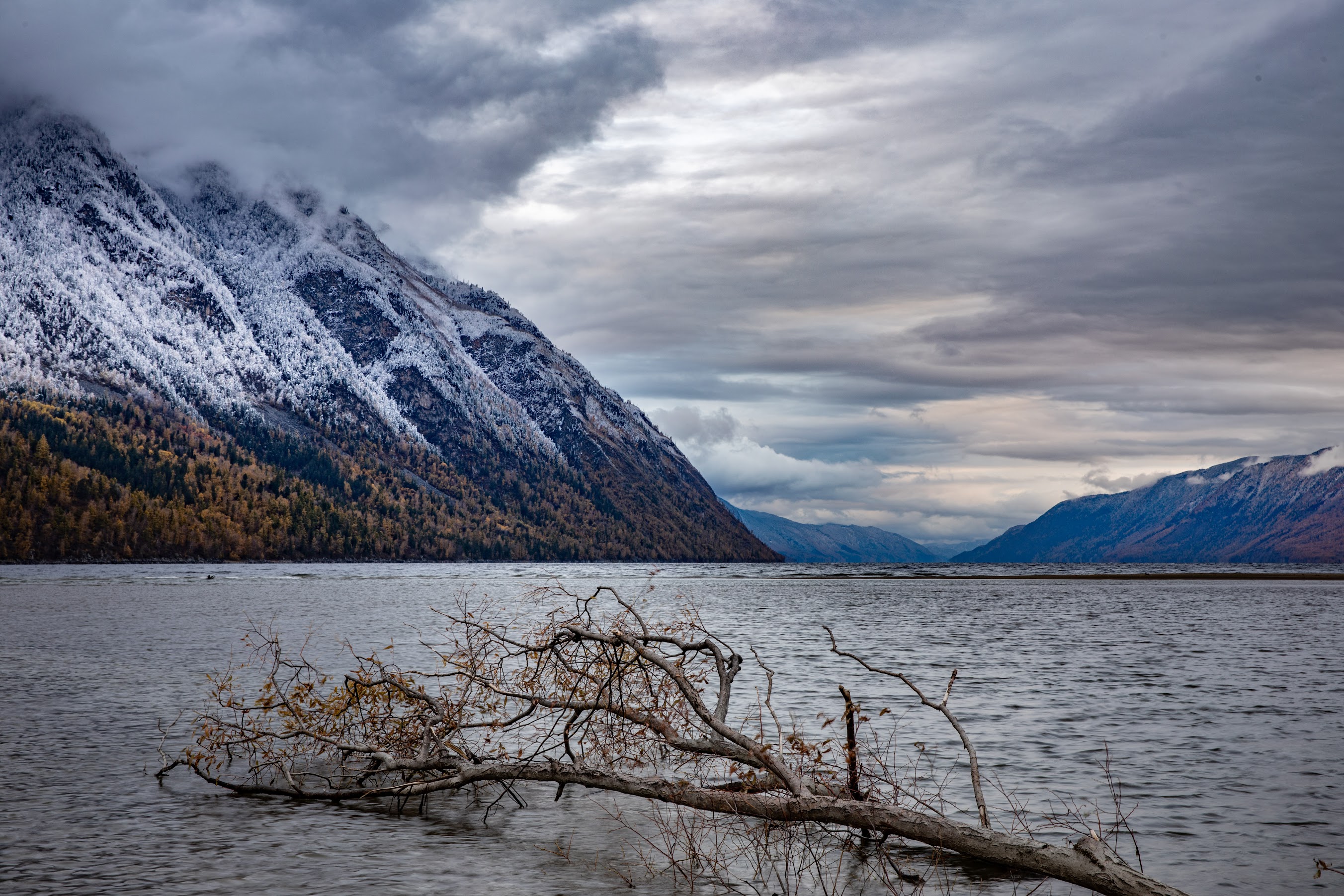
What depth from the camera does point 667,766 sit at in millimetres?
Result: 19656

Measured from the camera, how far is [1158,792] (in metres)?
17.4

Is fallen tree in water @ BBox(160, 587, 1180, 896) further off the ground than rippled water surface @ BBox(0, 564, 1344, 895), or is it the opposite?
fallen tree in water @ BBox(160, 587, 1180, 896)

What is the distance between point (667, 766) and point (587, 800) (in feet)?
9.49

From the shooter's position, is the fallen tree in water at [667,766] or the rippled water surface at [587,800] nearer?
the fallen tree in water at [667,766]

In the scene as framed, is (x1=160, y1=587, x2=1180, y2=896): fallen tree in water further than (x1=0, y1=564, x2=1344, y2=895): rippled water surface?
No

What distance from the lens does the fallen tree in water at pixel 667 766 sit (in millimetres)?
11703

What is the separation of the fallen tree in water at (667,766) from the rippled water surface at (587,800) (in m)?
0.92

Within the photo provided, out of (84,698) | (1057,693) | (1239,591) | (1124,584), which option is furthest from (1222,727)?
(1124,584)

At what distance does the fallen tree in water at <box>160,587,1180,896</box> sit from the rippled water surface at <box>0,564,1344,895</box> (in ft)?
3.03

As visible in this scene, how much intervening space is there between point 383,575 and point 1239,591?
458 ft

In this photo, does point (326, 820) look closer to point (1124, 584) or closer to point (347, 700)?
point (347, 700)

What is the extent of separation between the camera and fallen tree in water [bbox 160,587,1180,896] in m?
11.7

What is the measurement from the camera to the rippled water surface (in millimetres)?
12617

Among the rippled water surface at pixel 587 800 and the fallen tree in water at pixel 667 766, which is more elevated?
the fallen tree in water at pixel 667 766
